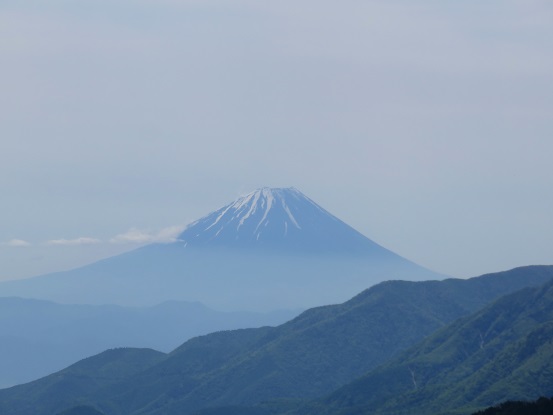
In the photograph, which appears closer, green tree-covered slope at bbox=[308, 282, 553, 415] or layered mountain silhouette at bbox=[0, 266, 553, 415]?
green tree-covered slope at bbox=[308, 282, 553, 415]

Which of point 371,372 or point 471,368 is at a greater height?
point 371,372

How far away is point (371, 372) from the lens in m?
165

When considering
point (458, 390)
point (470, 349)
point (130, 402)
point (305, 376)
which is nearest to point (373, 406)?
point (458, 390)

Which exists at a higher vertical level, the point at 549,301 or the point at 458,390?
the point at 549,301

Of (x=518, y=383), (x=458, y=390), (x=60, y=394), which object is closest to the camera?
(x=518, y=383)

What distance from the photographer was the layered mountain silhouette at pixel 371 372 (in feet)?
458

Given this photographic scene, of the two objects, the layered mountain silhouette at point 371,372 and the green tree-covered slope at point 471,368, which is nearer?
the green tree-covered slope at point 471,368

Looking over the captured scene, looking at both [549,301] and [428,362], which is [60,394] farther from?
[549,301]

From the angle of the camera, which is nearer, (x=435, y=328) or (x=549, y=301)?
(x=549, y=301)

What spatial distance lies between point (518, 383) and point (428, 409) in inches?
433

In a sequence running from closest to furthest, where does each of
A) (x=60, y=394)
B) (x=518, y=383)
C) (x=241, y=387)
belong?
(x=518, y=383) < (x=241, y=387) < (x=60, y=394)

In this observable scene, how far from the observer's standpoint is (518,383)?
130125 mm

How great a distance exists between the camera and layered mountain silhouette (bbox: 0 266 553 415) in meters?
140

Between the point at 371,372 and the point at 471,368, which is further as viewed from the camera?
the point at 371,372
